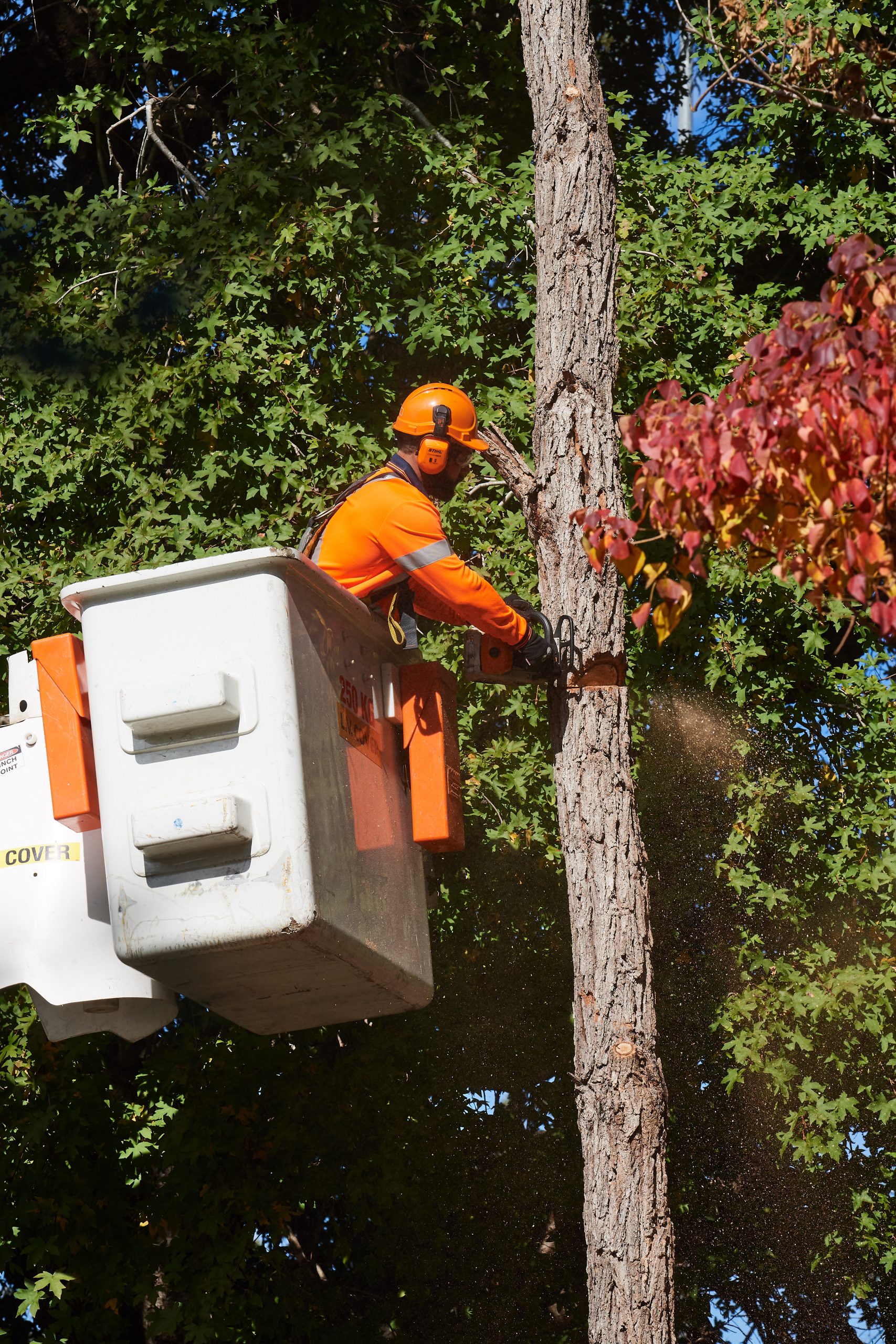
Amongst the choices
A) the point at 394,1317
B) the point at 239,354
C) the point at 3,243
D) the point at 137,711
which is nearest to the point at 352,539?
the point at 137,711

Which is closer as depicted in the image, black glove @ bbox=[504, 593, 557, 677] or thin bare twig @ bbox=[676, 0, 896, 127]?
black glove @ bbox=[504, 593, 557, 677]

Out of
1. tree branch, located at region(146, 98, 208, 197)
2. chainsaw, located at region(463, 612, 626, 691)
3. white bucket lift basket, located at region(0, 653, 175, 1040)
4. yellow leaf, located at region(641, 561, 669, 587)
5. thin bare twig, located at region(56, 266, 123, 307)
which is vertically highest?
tree branch, located at region(146, 98, 208, 197)

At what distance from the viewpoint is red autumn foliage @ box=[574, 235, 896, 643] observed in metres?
3.13

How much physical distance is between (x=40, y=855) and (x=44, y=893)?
0.38ft

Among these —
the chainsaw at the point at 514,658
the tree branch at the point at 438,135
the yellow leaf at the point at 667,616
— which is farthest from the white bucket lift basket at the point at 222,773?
the tree branch at the point at 438,135

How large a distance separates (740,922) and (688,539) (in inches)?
183

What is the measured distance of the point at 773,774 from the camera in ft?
24.5

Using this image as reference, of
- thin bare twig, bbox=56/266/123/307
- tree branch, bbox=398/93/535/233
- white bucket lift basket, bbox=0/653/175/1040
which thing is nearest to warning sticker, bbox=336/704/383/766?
white bucket lift basket, bbox=0/653/175/1040

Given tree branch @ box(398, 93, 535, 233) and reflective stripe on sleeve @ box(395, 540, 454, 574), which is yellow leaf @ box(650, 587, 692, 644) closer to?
reflective stripe on sleeve @ box(395, 540, 454, 574)

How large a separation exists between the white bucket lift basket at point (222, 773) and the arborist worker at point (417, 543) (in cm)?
53

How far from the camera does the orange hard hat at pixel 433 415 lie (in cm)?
519

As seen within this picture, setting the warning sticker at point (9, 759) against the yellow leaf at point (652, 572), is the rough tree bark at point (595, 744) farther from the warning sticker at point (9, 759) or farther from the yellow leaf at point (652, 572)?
the warning sticker at point (9, 759)

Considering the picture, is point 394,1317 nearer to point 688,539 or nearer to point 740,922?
point 740,922

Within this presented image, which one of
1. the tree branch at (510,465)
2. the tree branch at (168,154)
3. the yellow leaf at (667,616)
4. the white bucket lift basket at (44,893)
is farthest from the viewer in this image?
the tree branch at (168,154)
